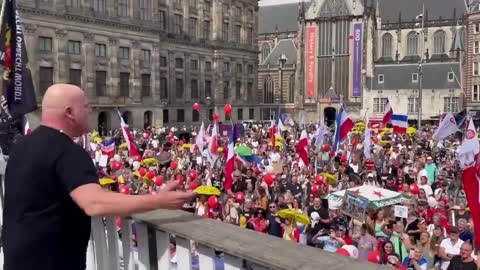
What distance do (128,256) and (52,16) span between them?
41.3 m

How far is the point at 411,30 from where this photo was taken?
82812 mm

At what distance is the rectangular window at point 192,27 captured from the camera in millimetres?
58138

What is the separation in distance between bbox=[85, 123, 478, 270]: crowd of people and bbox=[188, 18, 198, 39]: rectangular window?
36.5 m

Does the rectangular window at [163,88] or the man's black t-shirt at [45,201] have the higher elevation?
the rectangular window at [163,88]

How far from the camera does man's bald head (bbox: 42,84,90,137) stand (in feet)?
9.00

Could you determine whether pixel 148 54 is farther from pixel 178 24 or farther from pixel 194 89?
pixel 194 89

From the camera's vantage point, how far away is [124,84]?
47.9m

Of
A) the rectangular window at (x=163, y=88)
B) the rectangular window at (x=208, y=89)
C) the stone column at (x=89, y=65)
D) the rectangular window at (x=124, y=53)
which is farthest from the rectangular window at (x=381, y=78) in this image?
the stone column at (x=89, y=65)

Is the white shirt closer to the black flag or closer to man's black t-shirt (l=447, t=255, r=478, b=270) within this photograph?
man's black t-shirt (l=447, t=255, r=478, b=270)

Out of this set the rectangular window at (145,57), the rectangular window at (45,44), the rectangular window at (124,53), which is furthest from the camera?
the rectangular window at (145,57)

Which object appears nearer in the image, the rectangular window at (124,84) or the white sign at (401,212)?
the white sign at (401,212)

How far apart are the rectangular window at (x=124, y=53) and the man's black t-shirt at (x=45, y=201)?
4619 centimetres

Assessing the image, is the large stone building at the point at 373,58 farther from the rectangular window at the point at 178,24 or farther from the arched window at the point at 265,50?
the rectangular window at the point at 178,24

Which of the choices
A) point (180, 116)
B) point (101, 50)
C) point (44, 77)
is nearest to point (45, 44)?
point (44, 77)
